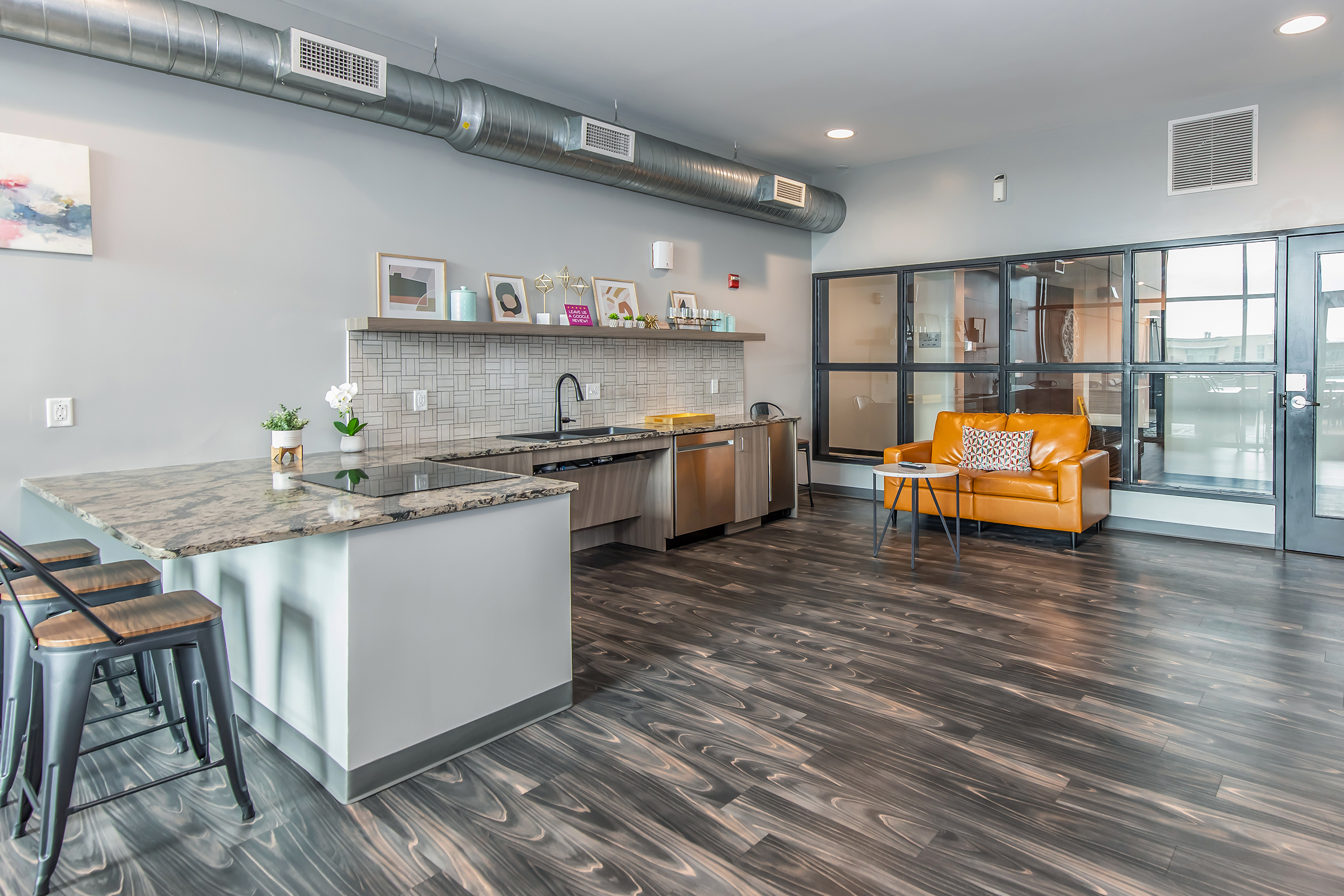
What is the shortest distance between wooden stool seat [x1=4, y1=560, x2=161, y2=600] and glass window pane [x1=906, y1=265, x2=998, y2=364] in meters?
5.92

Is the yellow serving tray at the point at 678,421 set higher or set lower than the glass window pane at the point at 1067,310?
lower

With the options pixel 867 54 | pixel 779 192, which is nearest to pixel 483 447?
pixel 867 54

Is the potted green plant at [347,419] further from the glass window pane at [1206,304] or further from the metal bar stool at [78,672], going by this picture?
the glass window pane at [1206,304]

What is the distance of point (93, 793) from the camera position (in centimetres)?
227

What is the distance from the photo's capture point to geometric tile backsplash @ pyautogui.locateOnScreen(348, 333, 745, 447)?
4195mm

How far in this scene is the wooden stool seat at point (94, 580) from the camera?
2.19 metres

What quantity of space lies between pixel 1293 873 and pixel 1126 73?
461 cm

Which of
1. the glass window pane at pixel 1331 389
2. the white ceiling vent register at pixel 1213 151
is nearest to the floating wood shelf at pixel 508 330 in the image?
the white ceiling vent register at pixel 1213 151

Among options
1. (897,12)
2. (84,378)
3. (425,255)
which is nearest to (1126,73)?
(897,12)

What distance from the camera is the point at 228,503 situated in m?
2.43

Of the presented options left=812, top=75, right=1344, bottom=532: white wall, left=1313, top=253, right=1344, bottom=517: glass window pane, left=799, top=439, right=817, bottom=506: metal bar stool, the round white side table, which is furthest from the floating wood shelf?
left=1313, top=253, right=1344, bottom=517: glass window pane

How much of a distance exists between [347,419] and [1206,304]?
5.59 meters

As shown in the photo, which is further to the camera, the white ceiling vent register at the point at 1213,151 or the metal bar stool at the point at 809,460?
the metal bar stool at the point at 809,460

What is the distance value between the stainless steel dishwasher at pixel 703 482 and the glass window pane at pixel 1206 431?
299cm
